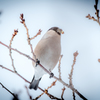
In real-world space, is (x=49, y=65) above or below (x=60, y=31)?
below

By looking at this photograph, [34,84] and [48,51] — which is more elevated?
[48,51]

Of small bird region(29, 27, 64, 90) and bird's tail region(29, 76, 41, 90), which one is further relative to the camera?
bird's tail region(29, 76, 41, 90)

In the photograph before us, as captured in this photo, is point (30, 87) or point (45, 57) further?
point (30, 87)

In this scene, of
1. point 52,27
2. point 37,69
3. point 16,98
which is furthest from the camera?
point 52,27

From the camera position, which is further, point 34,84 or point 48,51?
point 34,84

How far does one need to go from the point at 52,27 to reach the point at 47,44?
471 mm

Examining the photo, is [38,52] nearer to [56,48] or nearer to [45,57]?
[45,57]

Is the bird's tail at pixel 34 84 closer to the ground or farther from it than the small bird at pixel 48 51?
closer to the ground

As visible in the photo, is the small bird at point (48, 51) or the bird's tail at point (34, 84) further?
the bird's tail at point (34, 84)

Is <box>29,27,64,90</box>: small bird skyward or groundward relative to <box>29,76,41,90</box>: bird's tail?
skyward

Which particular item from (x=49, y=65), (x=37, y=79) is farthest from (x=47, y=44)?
(x=37, y=79)

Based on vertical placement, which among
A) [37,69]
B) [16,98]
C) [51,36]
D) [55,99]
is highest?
[51,36]

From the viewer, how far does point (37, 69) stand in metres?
1.47

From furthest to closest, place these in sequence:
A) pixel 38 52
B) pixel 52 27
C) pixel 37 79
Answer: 1. pixel 52 27
2. pixel 37 79
3. pixel 38 52
